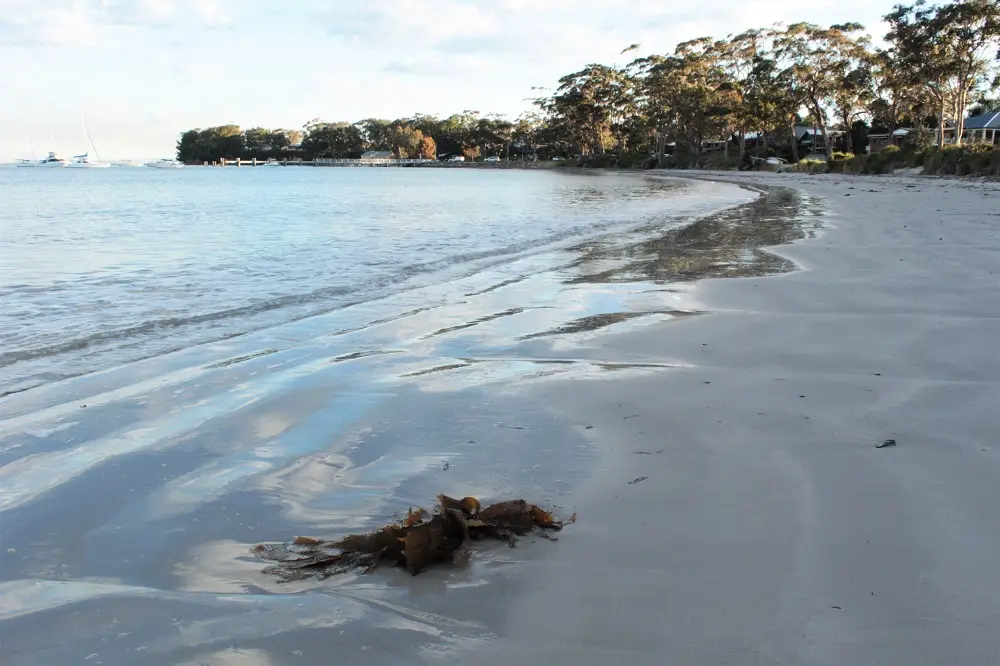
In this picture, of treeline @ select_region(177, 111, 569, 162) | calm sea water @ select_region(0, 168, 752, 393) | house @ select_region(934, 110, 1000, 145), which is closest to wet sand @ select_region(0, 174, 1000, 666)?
calm sea water @ select_region(0, 168, 752, 393)

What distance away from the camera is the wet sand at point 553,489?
5.68 feet

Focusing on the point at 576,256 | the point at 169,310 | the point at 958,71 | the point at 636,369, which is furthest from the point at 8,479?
the point at 958,71

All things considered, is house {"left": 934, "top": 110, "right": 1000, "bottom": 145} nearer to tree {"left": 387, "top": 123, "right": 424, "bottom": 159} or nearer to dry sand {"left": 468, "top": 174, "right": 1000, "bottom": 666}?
dry sand {"left": 468, "top": 174, "right": 1000, "bottom": 666}

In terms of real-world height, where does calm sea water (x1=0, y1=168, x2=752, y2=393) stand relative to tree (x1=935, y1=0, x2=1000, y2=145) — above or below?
below

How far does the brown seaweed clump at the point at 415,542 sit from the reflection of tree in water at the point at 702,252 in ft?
17.5

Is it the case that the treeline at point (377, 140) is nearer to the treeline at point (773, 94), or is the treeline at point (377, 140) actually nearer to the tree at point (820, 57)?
the treeline at point (773, 94)

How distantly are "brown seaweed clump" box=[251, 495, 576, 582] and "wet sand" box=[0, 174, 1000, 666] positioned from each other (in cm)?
6

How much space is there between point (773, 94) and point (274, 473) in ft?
179

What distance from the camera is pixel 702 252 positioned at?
9.52 meters

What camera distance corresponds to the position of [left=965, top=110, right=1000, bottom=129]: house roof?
2125 inches

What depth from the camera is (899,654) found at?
1590 mm

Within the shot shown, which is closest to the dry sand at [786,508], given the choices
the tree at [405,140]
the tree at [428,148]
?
the tree at [428,148]

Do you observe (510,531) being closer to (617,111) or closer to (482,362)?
(482,362)

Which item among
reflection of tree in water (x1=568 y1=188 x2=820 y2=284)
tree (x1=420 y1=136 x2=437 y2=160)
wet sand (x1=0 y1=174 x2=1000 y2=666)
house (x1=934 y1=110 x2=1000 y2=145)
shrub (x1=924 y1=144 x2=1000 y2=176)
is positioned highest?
tree (x1=420 y1=136 x2=437 y2=160)
